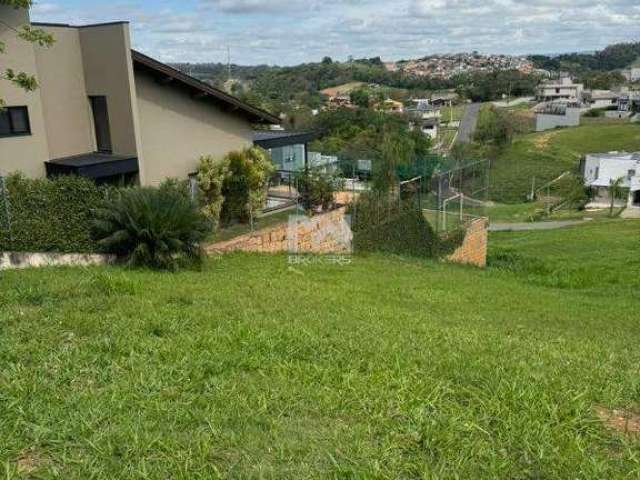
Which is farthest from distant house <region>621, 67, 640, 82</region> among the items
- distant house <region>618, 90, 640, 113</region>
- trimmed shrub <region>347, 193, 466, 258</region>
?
trimmed shrub <region>347, 193, 466, 258</region>

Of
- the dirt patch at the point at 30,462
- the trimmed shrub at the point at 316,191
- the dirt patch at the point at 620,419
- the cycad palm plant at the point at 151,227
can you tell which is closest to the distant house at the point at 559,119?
the trimmed shrub at the point at 316,191

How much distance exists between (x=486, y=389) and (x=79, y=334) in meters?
3.62

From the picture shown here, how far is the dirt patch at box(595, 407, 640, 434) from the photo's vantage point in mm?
3881

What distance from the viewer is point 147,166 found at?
15078 mm

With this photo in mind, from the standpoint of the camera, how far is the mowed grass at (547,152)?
222ft

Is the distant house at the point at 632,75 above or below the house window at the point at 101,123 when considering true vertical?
above

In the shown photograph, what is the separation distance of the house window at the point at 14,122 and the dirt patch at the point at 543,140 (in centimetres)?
7852

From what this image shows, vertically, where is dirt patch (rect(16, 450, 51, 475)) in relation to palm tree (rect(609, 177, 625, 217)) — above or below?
above

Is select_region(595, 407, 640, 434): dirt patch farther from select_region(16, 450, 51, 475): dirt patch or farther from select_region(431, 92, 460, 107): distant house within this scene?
select_region(431, 92, 460, 107): distant house

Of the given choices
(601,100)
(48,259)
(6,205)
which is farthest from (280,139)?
(601,100)

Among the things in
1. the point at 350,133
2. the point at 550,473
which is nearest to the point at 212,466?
the point at 550,473

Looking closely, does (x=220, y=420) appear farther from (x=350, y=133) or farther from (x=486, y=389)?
(x=350, y=133)

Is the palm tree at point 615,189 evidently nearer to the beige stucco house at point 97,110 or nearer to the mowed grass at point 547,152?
the mowed grass at point 547,152

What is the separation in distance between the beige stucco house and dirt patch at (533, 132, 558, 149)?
247 feet
